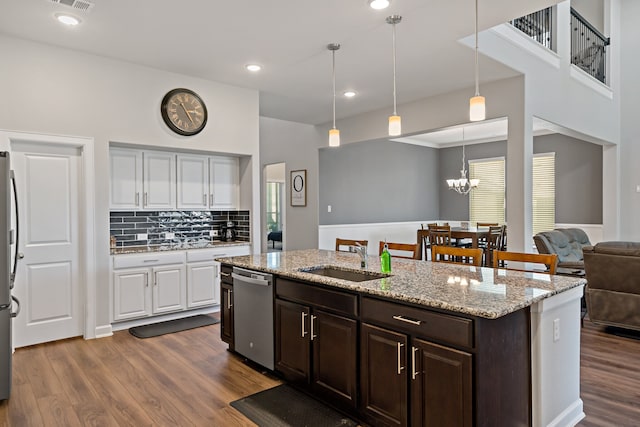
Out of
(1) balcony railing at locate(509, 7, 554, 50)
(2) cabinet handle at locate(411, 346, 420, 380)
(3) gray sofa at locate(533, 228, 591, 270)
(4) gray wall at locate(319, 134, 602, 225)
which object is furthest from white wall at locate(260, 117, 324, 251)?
(2) cabinet handle at locate(411, 346, 420, 380)

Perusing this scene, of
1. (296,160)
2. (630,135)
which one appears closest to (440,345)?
(296,160)

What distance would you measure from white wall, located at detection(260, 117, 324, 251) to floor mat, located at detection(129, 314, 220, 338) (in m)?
3.26

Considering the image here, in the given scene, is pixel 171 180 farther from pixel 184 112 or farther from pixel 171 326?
pixel 171 326

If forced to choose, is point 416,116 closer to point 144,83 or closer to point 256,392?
point 144,83

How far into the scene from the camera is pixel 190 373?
3234 millimetres

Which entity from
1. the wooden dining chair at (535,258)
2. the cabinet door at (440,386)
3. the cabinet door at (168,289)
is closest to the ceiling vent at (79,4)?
the cabinet door at (168,289)

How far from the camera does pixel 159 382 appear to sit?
3064 mm

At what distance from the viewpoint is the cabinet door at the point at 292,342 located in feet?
9.09

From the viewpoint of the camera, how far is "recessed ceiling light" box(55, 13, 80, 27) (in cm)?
332

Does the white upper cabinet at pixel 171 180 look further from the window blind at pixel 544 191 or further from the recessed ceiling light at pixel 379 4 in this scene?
the window blind at pixel 544 191

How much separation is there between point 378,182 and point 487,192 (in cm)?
280

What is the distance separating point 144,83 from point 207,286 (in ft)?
8.07

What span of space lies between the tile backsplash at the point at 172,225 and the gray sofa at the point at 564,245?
399 centimetres

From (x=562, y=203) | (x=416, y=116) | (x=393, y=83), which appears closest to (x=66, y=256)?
(x=393, y=83)
